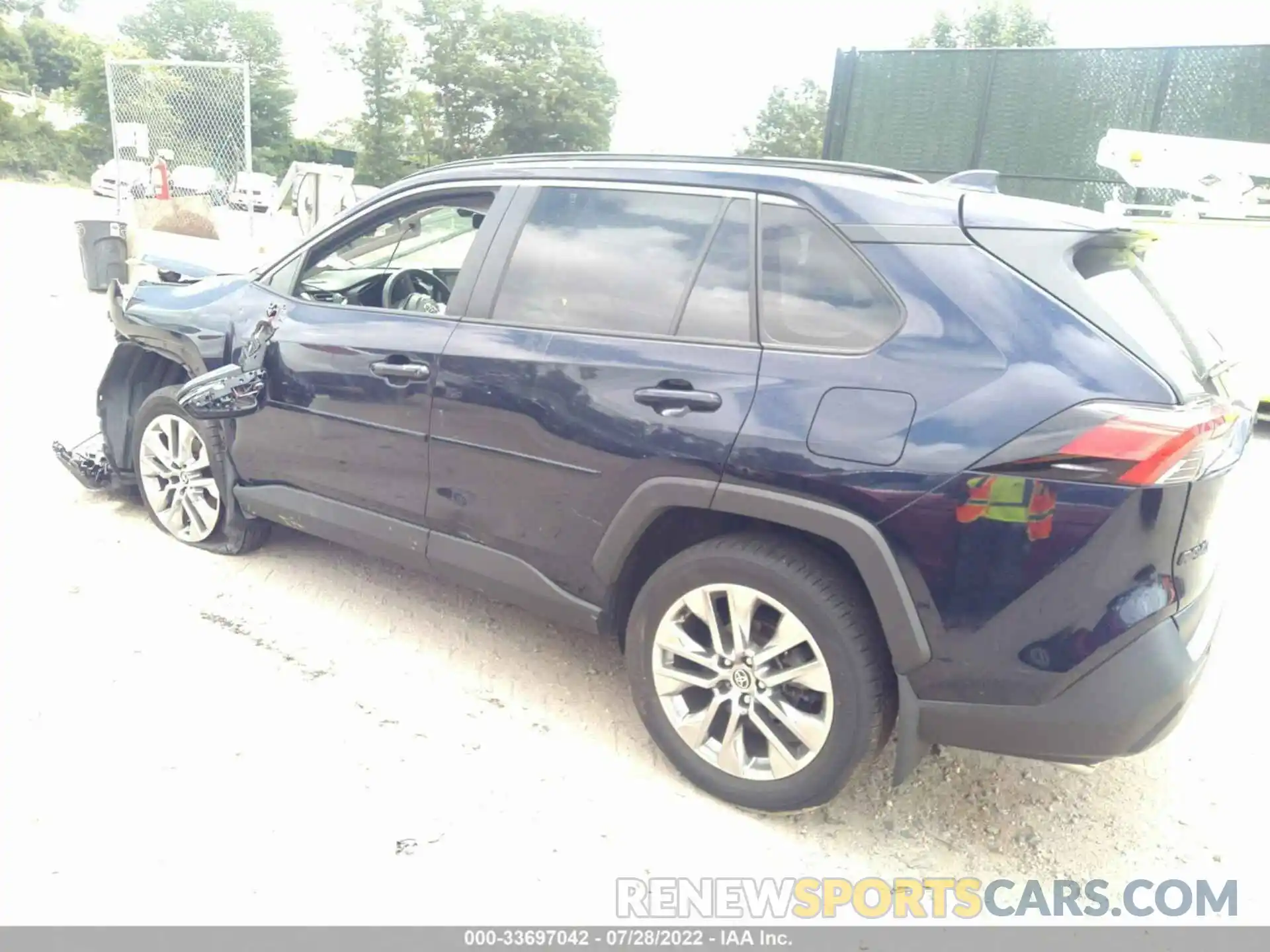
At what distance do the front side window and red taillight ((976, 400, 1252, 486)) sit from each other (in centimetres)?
214

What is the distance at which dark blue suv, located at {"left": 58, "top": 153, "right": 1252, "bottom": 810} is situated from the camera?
2.23 metres

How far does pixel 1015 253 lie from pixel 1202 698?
2.09 m

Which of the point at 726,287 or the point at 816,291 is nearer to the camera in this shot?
the point at 816,291

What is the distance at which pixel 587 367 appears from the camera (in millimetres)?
2844

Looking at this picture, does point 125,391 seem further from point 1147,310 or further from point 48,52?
point 48,52

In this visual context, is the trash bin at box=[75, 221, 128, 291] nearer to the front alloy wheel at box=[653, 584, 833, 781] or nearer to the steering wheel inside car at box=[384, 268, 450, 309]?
the steering wheel inside car at box=[384, 268, 450, 309]

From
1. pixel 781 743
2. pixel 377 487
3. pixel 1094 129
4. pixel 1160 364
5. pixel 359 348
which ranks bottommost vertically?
pixel 781 743

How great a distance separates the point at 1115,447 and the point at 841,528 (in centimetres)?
66

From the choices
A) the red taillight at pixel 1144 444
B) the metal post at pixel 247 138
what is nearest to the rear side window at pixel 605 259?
the red taillight at pixel 1144 444

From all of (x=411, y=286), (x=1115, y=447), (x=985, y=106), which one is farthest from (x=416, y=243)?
(x=985, y=106)

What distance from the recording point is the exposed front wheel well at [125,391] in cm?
462

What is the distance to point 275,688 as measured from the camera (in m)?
3.26
